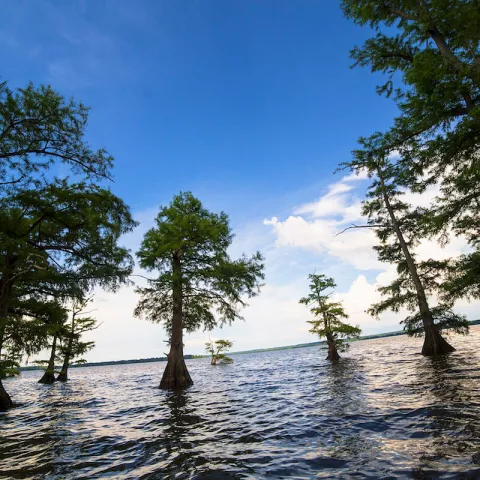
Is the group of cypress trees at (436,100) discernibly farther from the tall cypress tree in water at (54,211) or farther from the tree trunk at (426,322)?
the tall cypress tree in water at (54,211)

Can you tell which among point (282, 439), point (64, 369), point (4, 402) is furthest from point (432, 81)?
point (64, 369)

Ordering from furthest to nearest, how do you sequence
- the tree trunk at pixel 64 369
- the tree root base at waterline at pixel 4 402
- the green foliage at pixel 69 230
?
1. the tree trunk at pixel 64 369
2. the tree root base at waterline at pixel 4 402
3. the green foliage at pixel 69 230

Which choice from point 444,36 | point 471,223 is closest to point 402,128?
point 444,36

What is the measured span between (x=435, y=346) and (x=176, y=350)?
1861 cm

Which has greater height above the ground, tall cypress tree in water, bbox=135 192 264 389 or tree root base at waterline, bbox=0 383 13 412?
tall cypress tree in water, bbox=135 192 264 389

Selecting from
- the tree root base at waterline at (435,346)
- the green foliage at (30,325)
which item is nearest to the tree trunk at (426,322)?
the tree root base at waterline at (435,346)

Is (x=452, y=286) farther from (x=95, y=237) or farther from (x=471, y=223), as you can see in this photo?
(x=95, y=237)

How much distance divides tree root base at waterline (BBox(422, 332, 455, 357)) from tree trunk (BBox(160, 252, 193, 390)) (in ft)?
57.7

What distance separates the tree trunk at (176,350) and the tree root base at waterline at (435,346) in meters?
17.6

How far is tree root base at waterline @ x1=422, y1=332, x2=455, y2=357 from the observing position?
63.9 ft

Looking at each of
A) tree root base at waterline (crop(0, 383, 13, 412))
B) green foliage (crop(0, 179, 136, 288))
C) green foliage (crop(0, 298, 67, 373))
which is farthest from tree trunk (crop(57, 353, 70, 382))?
green foliage (crop(0, 179, 136, 288))

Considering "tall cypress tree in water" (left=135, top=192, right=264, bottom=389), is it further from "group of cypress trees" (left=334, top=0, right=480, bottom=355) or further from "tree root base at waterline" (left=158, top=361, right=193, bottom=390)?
"group of cypress trees" (left=334, top=0, right=480, bottom=355)

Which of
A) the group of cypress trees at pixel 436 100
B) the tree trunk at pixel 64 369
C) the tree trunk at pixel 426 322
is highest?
the group of cypress trees at pixel 436 100

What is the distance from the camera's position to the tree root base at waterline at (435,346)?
63.9 ft
